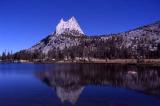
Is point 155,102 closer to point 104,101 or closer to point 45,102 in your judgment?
point 104,101

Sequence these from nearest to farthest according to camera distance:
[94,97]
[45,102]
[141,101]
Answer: [45,102]
[141,101]
[94,97]

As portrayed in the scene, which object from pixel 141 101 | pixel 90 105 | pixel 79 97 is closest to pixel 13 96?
pixel 79 97

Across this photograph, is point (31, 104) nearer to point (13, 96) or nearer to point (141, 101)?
point (13, 96)

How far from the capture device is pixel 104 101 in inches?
1834

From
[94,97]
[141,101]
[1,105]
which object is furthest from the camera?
[94,97]

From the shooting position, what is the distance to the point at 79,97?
51.0m

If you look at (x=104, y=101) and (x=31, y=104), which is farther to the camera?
(x=104, y=101)

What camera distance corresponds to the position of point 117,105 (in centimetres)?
4328

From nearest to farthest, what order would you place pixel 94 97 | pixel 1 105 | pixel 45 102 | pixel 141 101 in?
pixel 1 105, pixel 45 102, pixel 141 101, pixel 94 97

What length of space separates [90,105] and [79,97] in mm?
8683

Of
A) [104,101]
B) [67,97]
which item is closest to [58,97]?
[67,97]

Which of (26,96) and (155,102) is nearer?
(155,102)

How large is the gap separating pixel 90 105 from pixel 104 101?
190 inches

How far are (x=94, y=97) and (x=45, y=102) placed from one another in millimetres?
10547
